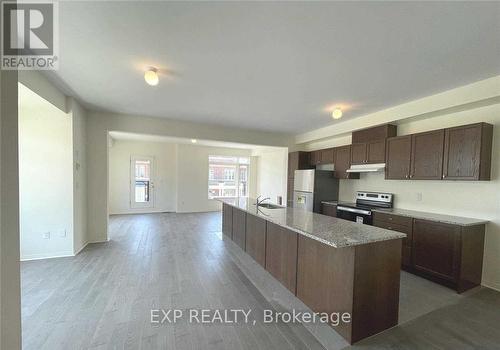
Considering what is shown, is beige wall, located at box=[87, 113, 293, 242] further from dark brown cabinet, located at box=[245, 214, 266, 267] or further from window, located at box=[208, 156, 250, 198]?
window, located at box=[208, 156, 250, 198]

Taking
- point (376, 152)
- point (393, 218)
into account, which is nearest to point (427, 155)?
point (376, 152)

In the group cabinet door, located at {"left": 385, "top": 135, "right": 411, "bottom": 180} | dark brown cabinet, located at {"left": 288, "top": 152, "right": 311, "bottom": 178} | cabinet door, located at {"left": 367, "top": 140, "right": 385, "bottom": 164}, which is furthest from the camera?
dark brown cabinet, located at {"left": 288, "top": 152, "right": 311, "bottom": 178}

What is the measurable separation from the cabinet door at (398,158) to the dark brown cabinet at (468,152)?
1.70ft

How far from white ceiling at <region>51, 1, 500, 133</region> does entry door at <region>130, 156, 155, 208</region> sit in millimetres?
4583

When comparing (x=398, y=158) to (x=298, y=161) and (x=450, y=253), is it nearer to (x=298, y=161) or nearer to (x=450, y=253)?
(x=450, y=253)

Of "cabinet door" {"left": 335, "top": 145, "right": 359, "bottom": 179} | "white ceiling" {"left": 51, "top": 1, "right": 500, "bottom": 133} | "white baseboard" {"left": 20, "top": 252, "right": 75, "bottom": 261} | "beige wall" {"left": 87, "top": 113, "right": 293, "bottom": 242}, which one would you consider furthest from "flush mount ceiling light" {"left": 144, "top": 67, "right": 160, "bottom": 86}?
"cabinet door" {"left": 335, "top": 145, "right": 359, "bottom": 179}

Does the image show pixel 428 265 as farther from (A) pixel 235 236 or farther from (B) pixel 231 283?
(A) pixel 235 236

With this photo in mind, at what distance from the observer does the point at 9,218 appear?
3.46ft

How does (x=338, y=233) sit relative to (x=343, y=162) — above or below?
below

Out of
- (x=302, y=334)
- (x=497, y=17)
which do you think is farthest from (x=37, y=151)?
(x=497, y=17)

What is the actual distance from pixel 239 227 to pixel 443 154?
3.40 m

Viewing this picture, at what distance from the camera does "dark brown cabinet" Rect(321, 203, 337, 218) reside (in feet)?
15.1

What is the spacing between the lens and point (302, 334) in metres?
1.91

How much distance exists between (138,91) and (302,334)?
12.4ft
